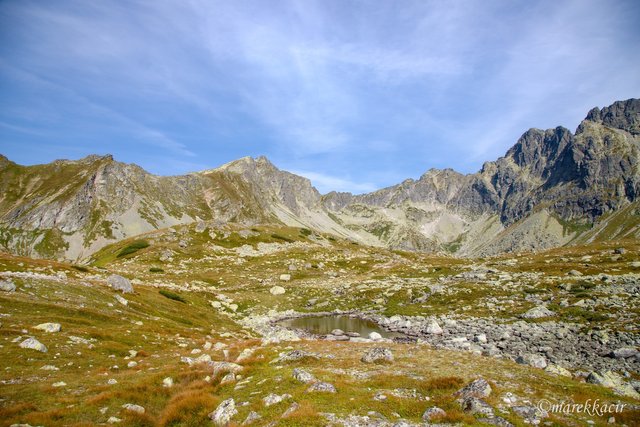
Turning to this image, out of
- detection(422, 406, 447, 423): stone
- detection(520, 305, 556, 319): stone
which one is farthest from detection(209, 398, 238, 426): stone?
detection(520, 305, 556, 319): stone

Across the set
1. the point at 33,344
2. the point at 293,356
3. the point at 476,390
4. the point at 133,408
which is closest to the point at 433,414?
the point at 476,390

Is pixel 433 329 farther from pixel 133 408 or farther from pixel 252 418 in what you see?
pixel 133 408

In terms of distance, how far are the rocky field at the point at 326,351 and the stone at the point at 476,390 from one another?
70mm

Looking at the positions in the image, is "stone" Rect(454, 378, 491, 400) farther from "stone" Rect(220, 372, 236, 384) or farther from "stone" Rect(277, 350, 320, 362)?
"stone" Rect(220, 372, 236, 384)

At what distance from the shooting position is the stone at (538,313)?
46.2 metres

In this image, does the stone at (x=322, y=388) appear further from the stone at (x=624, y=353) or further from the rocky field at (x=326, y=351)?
the stone at (x=624, y=353)

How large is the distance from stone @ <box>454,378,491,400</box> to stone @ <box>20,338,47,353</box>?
88.6ft

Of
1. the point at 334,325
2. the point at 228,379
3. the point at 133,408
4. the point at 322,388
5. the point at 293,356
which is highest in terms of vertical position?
the point at 322,388

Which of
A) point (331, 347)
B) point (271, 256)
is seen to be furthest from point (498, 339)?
point (271, 256)

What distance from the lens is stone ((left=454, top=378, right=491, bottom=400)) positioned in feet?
52.3

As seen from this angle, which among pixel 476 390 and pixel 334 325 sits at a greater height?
pixel 476 390

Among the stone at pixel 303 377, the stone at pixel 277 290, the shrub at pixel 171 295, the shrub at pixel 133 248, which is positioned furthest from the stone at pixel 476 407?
the shrub at pixel 133 248

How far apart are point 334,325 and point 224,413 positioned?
148ft

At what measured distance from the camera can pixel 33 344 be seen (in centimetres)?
2492
